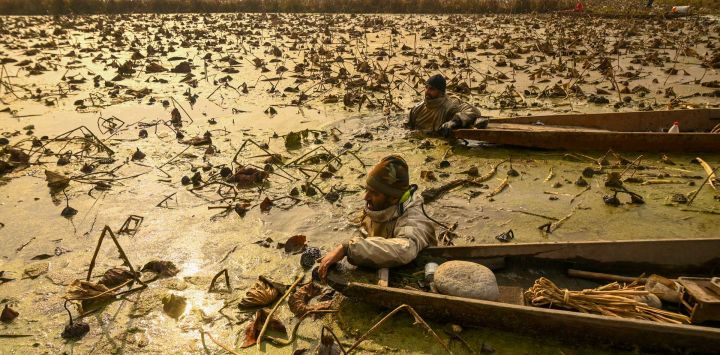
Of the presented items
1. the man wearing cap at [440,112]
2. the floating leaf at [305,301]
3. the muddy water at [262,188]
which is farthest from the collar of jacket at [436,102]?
the floating leaf at [305,301]

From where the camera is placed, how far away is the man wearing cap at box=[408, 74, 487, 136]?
6602 mm

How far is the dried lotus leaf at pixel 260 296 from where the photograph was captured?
3.57 metres

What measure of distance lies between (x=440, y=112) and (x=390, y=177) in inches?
151

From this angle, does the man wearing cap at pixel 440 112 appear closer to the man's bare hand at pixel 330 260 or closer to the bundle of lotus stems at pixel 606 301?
the man's bare hand at pixel 330 260

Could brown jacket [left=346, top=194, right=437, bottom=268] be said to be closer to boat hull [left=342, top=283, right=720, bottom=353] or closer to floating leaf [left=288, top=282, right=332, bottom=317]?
boat hull [left=342, top=283, right=720, bottom=353]

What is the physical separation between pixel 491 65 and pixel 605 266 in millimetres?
8426

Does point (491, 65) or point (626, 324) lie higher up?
point (491, 65)

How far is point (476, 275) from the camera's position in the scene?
3.13 metres

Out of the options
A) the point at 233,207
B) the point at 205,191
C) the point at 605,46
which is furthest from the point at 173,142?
the point at 605,46

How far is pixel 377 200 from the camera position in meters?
3.47

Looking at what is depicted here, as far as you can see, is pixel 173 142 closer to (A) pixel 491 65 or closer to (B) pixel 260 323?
(B) pixel 260 323

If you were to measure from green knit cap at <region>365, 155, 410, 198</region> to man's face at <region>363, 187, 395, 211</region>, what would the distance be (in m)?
0.06

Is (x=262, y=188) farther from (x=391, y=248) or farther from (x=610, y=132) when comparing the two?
(x=610, y=132)

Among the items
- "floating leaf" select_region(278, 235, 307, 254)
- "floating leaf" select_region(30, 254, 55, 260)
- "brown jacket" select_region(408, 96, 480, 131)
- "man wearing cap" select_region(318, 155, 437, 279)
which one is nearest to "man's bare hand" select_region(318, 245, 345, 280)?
"man wearing cap" select_region(318, 155, 437, 279)
